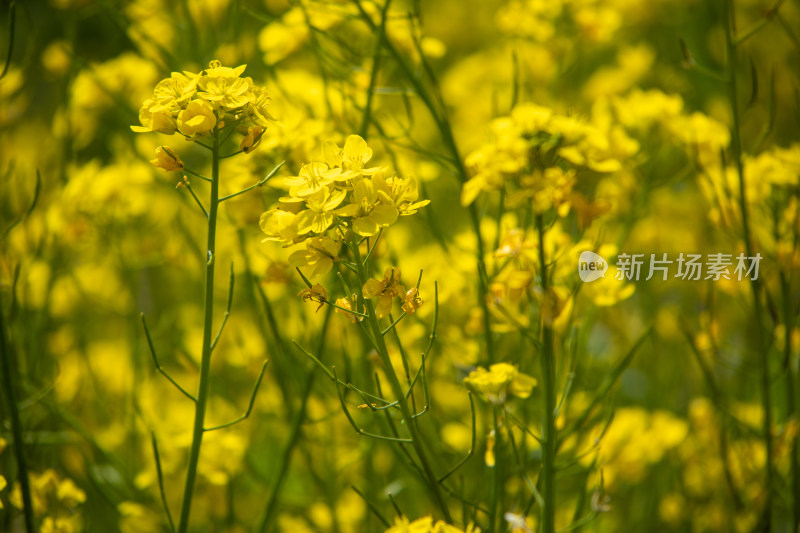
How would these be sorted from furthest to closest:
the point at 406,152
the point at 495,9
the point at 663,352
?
the point at 495,9, the point at 663,352, the point at 406,152

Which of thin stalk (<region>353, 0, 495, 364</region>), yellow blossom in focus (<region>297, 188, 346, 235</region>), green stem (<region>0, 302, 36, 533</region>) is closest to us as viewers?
yellow blossom in focus (<region>297, 188, 346, 235</region>)

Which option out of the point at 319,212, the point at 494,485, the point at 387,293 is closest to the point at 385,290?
the point at 387,293

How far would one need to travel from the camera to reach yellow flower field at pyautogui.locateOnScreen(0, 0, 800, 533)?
95 centimetres

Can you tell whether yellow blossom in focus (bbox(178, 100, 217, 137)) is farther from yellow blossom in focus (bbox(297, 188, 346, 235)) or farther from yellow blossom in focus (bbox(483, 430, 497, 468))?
yellow blossom in focus (bbox(483, 430, 497, 468))

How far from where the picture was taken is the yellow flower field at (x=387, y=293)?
3.11 feet

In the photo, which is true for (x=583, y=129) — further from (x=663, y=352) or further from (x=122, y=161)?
(x=663, y=352)

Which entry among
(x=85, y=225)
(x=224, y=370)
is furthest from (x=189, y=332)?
(x=85, y=225)

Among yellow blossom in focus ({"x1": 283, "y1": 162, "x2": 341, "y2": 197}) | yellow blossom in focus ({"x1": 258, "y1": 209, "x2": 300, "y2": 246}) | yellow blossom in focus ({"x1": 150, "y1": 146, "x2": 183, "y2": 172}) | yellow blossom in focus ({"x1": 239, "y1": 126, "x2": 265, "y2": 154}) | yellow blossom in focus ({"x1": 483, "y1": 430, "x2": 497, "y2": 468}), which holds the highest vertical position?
yellow blossom in focus ({"x1": 239, "y1": 126, "x2": 265, "y2": 154})

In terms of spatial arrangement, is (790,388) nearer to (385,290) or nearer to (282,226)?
(385,290)

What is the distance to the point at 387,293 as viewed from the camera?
0.86m

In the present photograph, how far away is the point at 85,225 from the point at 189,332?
0.49 m

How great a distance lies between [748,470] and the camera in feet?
4.97

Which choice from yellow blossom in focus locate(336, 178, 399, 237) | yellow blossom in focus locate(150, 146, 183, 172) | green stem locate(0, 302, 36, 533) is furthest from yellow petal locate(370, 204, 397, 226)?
green stem locate(0, 302, 36, 533)

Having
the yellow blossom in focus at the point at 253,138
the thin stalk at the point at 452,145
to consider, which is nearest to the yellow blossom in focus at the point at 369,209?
the yellow blossom in focus at the point at 253,138
